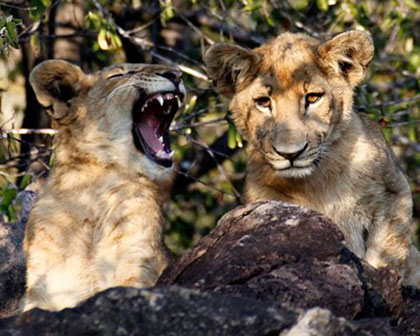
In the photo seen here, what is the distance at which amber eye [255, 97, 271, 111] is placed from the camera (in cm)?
593

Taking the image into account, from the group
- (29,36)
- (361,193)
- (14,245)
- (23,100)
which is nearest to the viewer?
(361,193)

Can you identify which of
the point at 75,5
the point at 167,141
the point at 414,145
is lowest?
the point at 414,145

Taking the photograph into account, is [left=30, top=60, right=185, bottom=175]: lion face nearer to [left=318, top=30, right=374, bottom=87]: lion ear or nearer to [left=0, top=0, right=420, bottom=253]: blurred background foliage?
[left=318, top=30, right=374, bottom=87]: lion ear

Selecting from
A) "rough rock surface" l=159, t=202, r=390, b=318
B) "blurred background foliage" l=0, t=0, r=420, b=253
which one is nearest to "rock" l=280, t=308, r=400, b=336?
"rough rock surface" l=159, t=202, r=390, b=318

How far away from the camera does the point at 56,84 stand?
5816 millimetres

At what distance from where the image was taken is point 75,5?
9.08 meters

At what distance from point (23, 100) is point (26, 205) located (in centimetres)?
233

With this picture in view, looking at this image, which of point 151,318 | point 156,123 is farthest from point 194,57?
point 151,318

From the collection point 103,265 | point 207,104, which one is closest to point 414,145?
point 207,104

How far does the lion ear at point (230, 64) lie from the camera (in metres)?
6.04

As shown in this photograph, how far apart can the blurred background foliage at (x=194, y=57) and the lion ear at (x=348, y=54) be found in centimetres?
149

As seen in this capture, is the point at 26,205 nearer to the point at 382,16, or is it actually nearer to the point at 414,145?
the point at 414,145

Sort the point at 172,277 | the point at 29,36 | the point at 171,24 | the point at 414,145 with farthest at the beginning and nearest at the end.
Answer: the point at 171,24 → the point at 414,145 → the point at 29,36 → the point at 172,277

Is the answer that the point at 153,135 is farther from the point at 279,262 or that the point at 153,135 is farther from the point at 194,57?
the point at 194,57
